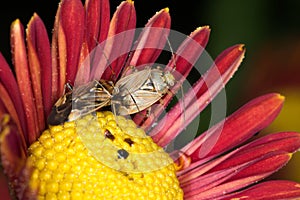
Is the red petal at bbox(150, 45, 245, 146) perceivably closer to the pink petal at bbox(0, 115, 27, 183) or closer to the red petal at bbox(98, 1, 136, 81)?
the red petal at bbox(98, 1, 136, 81)

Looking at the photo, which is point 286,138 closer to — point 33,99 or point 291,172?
point 33,99

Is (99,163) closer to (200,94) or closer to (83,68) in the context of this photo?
(83,68)

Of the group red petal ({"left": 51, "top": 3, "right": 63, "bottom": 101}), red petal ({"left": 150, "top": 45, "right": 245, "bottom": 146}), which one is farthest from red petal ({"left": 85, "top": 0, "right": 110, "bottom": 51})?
red petal ({"left": 150, "top": 45, "right": 245, "bottom": 146})

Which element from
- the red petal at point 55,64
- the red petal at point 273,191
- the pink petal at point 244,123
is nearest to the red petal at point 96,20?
the red petal at point 55,64

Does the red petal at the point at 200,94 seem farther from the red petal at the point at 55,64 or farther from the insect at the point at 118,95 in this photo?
the red petal at the point at 55,64

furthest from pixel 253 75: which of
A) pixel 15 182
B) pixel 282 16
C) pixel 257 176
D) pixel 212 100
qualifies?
pixel 15 182

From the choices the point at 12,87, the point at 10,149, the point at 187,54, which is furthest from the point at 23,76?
the point at 187,54
